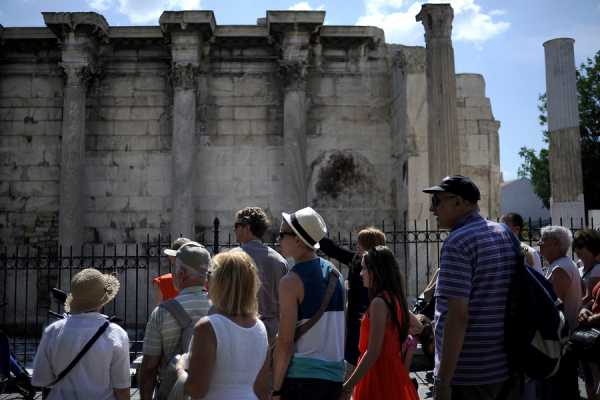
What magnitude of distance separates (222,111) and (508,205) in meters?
46.6

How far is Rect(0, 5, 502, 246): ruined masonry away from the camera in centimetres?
1288

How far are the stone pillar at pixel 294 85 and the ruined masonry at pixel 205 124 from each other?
31 millimetres

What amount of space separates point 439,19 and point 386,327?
9.01 m

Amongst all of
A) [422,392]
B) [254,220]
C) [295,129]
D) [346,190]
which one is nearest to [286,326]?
[254,220]

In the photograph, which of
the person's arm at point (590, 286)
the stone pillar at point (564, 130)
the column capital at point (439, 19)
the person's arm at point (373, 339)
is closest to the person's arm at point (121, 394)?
the person's arm at point (373, 339)

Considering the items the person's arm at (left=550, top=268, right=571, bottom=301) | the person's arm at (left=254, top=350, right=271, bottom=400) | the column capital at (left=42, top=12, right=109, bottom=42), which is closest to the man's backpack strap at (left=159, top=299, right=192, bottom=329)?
the person's arm at (left=254, top=350, right=271, bottom=400)

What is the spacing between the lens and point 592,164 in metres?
25.9

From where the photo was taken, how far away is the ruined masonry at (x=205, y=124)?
12.9 meters

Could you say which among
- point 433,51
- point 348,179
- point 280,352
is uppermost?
point 433,51

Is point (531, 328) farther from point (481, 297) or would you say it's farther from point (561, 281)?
point (561, 281)

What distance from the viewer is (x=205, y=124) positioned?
13.5m

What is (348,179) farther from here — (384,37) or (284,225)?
(284,225)

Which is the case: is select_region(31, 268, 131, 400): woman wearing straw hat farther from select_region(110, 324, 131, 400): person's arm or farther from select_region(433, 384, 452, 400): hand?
select_region(433, 384, 452, 400): hand

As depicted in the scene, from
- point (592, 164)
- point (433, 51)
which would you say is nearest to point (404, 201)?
point (433, 51)
